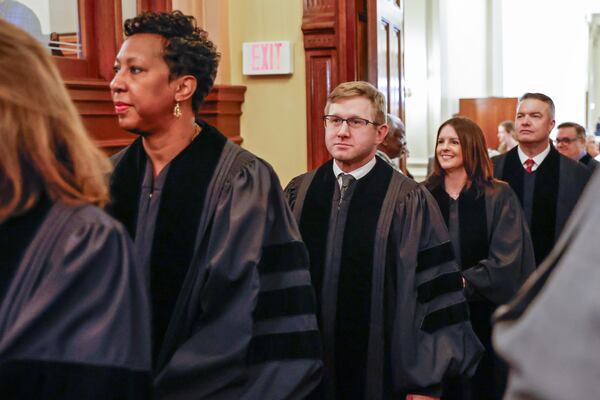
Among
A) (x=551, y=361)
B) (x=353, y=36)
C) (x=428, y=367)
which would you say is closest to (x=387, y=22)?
(x=353, y=36)

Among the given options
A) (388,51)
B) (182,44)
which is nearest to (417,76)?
(388,51)

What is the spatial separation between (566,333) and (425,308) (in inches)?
98.4

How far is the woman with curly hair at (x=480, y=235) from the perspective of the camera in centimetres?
427

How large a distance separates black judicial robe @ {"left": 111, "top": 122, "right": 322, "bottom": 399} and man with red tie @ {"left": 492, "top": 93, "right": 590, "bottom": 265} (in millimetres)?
2934

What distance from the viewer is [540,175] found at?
536 centimetres

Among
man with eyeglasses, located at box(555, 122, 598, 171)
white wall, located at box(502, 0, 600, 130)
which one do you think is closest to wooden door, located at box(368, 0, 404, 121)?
man with eyeglasses, located at box(555, 122, 598, 171)

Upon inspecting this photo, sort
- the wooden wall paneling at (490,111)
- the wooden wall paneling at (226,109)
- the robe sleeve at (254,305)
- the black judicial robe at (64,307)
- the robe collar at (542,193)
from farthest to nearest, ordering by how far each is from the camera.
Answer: the wooden wall paneling at (490,111), the robe collar at (542,193), the wooden wall paneling at (226,109), the robe sleeve at (254,305), the black judicial robe at (64,307)

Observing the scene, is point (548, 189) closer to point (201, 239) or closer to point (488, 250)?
point (488, 250)

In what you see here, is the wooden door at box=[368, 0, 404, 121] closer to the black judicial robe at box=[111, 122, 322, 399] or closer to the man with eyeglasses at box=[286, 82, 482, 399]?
the man with eyeglasses at box=[286, 82, 482, 399]

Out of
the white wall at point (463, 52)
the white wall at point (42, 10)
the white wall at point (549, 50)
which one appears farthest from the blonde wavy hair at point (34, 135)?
the white wall at point (549, 50)

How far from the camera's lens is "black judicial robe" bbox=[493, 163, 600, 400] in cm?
74

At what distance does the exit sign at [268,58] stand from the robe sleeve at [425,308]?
2105 millimetres

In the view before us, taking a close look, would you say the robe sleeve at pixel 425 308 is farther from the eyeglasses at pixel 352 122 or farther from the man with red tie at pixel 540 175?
the man with red tie at pixel 540 175

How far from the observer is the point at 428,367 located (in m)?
3.12
